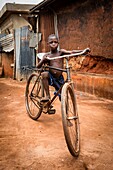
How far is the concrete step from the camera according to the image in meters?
4.96

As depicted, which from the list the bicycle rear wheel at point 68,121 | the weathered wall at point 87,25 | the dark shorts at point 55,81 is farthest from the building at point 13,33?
the bicycle rear wheel at point 68,121

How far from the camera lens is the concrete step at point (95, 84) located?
4.96 meters

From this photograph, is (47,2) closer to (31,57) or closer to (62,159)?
(31,57)

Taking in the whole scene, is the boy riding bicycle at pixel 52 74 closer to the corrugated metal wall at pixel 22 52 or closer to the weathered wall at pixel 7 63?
the corrugated metal wall at pixel 22 52

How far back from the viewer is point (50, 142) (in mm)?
2574

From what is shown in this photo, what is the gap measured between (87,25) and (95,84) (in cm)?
190

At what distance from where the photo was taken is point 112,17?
481 centimetres

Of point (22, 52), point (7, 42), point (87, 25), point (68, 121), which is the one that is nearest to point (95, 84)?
point (87, 25)

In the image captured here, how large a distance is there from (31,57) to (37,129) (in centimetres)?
617

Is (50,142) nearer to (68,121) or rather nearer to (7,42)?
(68,121)

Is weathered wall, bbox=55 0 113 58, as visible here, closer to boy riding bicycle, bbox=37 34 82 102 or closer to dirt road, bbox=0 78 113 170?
dirt road, bbox=0 78 113 170

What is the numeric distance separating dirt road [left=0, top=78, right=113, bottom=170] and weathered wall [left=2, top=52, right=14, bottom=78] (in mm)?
6901

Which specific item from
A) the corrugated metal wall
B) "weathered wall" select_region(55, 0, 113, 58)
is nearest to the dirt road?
"weathered wall" select_region(55, 0, 113, 58)

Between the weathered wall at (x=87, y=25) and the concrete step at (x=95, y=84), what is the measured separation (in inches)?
26.7
